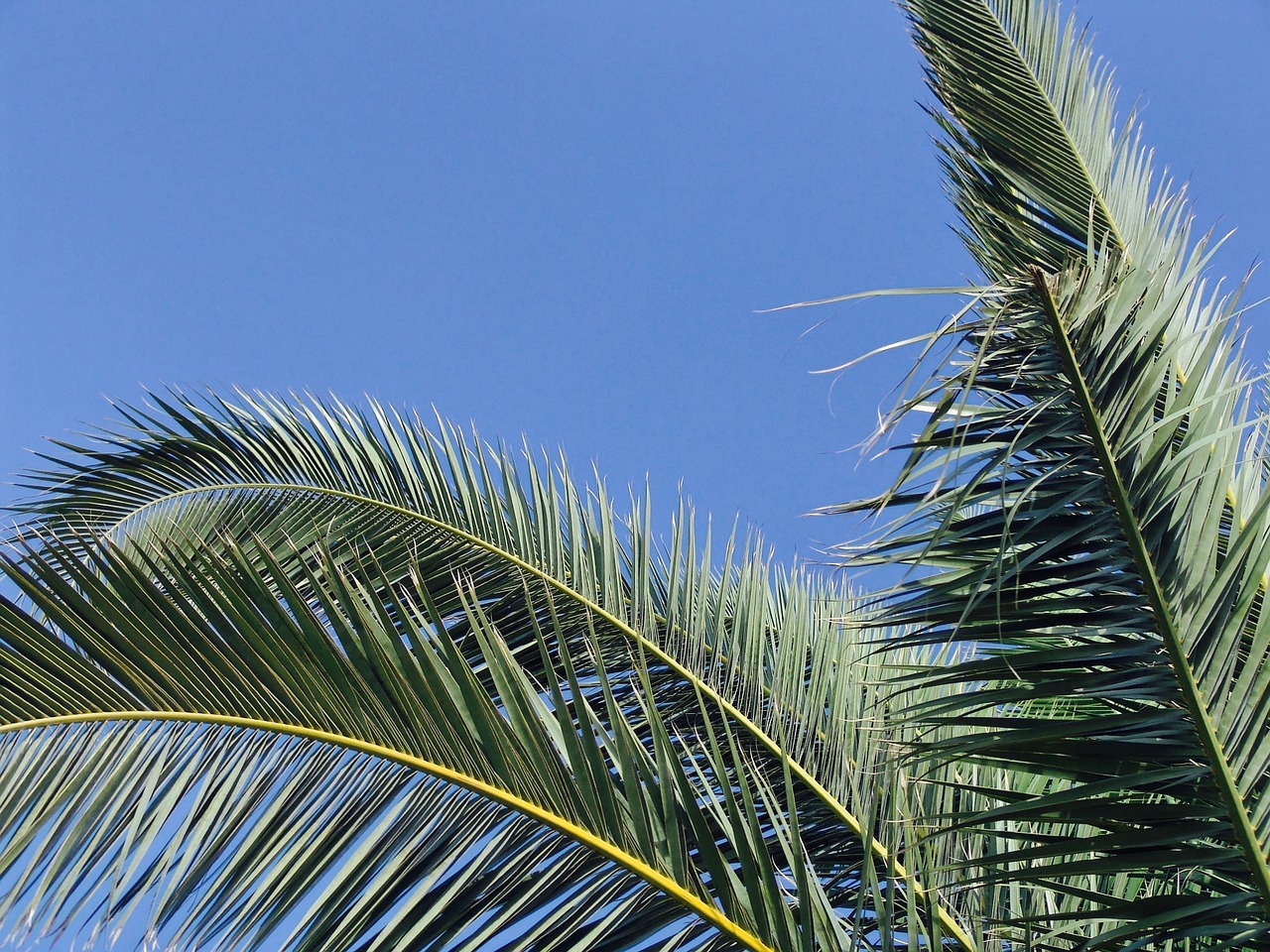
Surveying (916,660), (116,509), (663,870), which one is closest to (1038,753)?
(663,870)

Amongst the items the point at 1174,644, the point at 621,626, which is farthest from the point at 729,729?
the point at 621,626

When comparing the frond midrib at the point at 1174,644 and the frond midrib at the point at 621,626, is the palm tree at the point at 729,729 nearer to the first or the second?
the frond midrib at the point at 1174,644

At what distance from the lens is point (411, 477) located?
3.86 meters

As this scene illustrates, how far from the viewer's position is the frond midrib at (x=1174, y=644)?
5.34 feet

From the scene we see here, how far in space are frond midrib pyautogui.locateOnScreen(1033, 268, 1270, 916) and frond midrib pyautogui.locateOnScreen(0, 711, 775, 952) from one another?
2.37ft

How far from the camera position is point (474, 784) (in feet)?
6.18

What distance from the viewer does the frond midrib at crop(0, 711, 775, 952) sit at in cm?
177

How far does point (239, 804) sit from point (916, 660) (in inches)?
95.9

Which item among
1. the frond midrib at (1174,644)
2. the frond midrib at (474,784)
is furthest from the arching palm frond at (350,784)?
the frond midrib at (1174,644)

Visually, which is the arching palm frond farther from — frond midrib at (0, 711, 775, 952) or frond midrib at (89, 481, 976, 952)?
frond midrib at (89, 481, 976, 952)

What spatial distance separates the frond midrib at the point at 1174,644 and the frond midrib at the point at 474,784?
2.37 feet

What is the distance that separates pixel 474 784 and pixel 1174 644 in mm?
1134

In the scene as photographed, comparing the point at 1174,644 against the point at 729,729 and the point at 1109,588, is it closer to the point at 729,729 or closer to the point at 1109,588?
the point at 1109,588

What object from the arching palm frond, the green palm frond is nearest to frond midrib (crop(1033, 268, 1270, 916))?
the green palm frond
